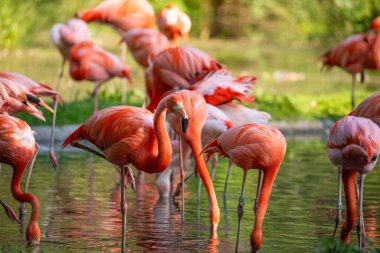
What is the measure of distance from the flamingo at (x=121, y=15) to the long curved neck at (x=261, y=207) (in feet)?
19.3

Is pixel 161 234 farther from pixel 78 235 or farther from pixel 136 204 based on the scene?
pixel 136 204

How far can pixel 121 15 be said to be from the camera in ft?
38.0

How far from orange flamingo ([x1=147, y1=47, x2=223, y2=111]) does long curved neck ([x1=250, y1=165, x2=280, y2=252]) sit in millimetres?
2767

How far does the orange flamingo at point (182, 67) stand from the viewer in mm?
8484

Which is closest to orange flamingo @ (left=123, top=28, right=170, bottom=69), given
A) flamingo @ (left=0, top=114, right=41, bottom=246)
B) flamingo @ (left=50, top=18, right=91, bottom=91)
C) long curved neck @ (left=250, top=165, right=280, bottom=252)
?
flamingo @ (left=50, top=18, right=91, bottom=91)

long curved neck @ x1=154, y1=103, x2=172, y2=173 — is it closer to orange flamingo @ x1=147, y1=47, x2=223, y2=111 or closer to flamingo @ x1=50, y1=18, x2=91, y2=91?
orange flamingo @ x1=147, y1=47, x2=223, y2=111

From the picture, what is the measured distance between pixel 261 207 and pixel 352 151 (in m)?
0.64

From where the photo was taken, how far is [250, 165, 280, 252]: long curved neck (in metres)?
5.64

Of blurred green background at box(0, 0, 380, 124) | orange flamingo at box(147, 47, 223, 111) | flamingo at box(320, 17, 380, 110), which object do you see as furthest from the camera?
blurred green background at box(0, 0, 380, 124)

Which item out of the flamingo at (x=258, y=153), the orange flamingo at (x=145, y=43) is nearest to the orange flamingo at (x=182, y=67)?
the orange flamingo at (x=145, y=43)

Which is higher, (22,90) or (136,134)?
(136,134)

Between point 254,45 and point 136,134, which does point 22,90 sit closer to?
point 136,134

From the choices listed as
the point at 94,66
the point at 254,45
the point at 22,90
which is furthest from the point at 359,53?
the point at 254,45

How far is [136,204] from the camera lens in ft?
24.1
